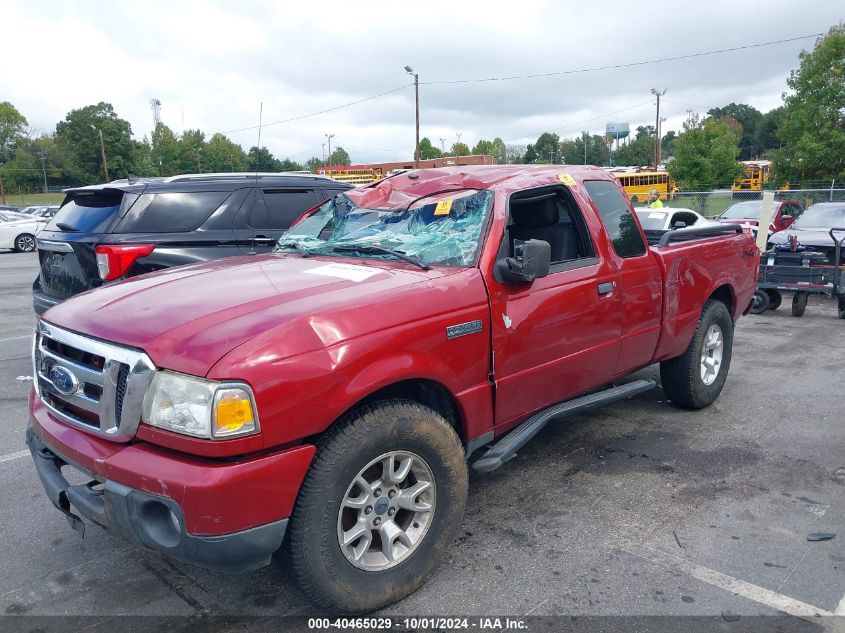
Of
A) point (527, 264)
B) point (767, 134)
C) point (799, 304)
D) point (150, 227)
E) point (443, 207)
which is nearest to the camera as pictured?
point (527, 264)

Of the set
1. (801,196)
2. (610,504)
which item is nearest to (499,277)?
(610,504)

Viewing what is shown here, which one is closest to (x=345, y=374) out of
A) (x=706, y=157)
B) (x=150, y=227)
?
(x=150, y=227)

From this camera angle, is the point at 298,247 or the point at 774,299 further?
the point at 774,299

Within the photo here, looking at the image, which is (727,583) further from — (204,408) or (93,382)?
(93,382)

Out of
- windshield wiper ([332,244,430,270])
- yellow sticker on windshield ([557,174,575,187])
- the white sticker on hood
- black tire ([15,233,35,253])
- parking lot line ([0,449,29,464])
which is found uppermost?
yellow sticker on windshield ([557,174,575,187])

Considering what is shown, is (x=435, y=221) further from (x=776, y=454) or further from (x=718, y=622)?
(x=776, y=454)

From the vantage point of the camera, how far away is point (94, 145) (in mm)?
77812

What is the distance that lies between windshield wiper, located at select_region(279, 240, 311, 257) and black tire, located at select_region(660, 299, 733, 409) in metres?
3.01

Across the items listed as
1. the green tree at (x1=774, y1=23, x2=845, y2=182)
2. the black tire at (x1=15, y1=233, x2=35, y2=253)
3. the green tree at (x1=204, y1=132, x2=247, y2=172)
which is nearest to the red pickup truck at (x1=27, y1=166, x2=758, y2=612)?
the black tire at (x1=15, y1=233, x2=35, y2=253)

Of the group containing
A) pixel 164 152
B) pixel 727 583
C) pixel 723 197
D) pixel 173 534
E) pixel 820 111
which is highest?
pixel 164 152

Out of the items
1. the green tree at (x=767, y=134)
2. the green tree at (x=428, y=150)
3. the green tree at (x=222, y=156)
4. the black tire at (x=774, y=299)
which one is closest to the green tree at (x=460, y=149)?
the green tree at (x=428, y=150)

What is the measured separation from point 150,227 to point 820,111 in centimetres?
2865

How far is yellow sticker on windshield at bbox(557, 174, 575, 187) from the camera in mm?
4289

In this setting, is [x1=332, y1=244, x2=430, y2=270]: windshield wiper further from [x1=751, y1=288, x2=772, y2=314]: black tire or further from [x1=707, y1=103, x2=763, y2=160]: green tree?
[x1=707, y1=103, x2=763, y2=160]: green tree
